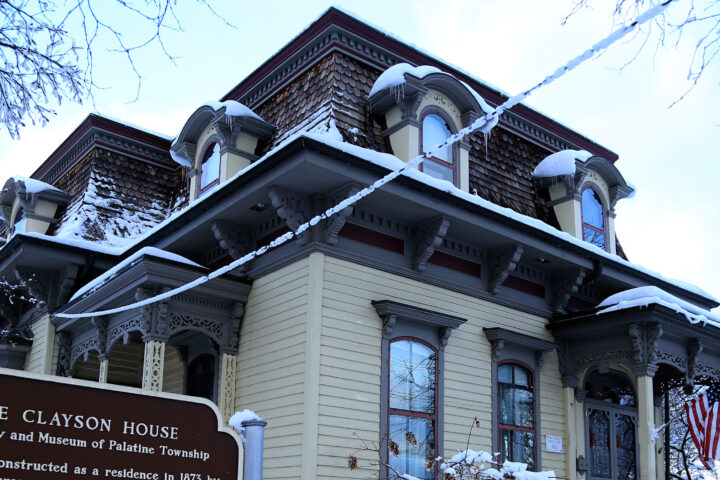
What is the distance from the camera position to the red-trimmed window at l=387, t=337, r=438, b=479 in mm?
11109

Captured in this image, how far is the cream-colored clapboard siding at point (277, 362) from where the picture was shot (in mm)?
10375

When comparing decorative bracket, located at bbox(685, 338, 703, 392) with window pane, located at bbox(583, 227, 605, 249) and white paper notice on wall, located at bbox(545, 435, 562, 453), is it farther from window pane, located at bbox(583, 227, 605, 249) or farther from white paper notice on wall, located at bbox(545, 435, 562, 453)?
window pane, located at bbox(583, 227, 605, 249)

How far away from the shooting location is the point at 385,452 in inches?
425

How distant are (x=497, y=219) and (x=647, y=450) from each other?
4.14m

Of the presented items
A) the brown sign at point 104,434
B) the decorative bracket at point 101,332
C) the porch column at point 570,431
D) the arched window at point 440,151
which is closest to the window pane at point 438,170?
the arched window at point 440,151

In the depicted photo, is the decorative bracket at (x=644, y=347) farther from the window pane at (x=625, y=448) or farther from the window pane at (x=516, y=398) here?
the window pane at (x=625, y=448)

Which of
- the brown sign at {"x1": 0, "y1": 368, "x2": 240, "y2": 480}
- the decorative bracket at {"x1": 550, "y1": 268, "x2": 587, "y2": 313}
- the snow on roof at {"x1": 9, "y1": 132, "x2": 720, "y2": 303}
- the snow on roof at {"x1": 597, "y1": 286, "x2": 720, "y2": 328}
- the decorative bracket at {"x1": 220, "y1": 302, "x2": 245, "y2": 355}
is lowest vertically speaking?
the brown sign at {"x1": 0, "y1": 368, "x2": 240, "y2": 480}

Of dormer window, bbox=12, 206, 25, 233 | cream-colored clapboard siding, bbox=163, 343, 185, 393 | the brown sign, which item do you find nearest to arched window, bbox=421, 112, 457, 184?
cream-colored clapboard siding, bbox=163, 343, 185, 393

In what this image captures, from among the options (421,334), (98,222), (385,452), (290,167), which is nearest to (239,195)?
(290,167)

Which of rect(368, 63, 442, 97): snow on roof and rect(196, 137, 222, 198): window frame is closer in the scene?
rect(368, 63, 442, 97): snow on roof

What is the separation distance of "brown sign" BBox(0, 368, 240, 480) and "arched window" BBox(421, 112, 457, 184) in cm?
888

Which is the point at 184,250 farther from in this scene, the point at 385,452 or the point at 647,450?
the point at 647,450

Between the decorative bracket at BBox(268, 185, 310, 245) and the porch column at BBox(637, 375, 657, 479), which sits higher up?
the decorative bracket at BBox(268, 185, 310, 245)

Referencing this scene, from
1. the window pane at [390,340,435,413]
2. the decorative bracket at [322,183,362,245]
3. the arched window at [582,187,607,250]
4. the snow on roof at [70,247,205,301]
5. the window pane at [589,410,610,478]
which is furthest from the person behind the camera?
the arched window at [582,187,607,250]
